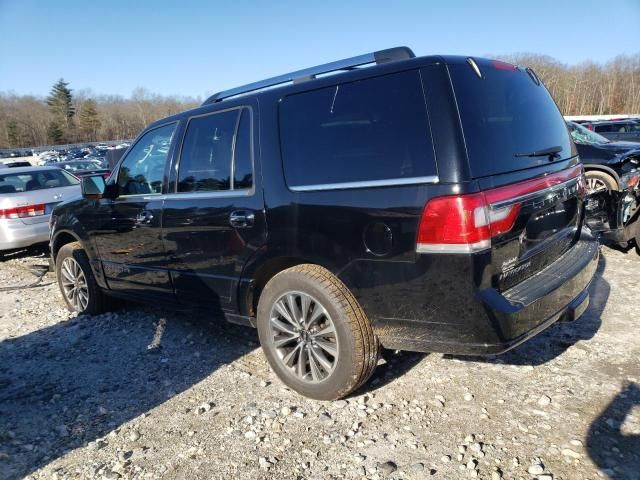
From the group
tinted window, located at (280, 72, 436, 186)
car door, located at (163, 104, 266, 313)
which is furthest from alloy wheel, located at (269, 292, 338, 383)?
tinted window, located at (280, 72, 436, 186)

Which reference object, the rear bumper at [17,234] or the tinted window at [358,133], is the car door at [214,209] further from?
the rear bumper at [17,234]

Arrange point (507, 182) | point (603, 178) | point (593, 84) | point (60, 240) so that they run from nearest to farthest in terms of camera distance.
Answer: point (507, 182), point (60, 240), point (603, 178), point (593, 84)

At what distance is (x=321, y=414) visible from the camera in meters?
3.02

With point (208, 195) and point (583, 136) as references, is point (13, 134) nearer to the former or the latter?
point (583, 136)

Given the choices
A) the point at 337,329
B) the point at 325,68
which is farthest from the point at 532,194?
the point at 325,68

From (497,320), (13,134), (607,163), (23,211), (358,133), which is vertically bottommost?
(497,320)

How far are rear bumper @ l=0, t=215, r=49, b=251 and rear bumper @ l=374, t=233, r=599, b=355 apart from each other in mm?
7106

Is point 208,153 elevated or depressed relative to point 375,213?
elevated

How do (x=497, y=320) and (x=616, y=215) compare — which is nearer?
(x=497, y=320)

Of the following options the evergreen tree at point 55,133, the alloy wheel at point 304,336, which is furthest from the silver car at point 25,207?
the evergreen tree at point 55,133

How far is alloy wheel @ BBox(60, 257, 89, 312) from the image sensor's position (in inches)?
203

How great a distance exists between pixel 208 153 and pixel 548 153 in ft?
7.65

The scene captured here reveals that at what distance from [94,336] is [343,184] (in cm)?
316

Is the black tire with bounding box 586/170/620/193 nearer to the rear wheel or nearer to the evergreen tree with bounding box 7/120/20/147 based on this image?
the rear wheel
